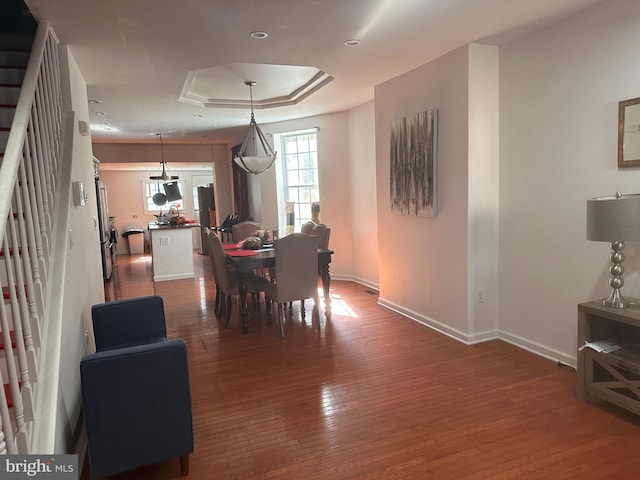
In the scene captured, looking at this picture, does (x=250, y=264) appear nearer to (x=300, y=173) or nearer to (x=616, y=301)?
(x=616, y=301)

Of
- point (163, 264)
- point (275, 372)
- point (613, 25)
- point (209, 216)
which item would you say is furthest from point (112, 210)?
point (613, 25)

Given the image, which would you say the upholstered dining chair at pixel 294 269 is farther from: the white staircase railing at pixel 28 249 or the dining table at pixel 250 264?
the white staircase railing at pixel 28 249

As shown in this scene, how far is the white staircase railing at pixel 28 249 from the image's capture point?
1.54 meters

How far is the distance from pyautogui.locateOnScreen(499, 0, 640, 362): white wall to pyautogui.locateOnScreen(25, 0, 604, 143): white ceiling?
0.26 metres

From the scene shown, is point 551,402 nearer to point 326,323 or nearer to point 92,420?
point 326,323

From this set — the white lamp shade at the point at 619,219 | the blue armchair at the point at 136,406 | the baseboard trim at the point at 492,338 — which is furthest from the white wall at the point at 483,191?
the blue armchair at the point at 136,406

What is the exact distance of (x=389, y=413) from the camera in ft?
9.07

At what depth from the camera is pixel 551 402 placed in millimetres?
2822

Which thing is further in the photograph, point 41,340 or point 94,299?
point 94,299

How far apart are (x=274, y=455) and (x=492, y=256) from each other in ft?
8.50

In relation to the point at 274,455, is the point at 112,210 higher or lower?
higher

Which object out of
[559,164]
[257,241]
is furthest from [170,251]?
[559,164]

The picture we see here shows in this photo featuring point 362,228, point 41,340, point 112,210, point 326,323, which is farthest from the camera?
point 112,210

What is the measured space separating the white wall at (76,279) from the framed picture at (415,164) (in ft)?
9.81
